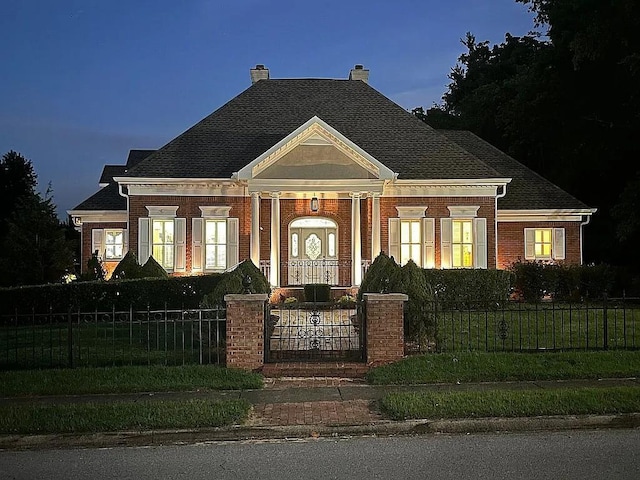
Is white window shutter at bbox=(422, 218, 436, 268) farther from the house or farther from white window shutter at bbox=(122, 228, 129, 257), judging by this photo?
white window shutter at bbox=(122, 228, 129, 257)

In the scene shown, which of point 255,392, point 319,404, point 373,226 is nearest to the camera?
point 319,404

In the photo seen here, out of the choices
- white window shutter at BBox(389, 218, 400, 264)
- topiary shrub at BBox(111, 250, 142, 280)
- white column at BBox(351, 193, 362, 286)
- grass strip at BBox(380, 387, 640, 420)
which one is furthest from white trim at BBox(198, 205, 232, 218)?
grass strip at BBox(380, 387, 640, 420)

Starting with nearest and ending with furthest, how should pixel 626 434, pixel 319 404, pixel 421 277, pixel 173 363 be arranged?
pixel 626 434 → pixel 319 404 → pixel 173 363 → pixel 421 277

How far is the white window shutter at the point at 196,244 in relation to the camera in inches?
936

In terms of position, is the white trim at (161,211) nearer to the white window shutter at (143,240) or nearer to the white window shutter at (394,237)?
the white window shutter at (143,240)

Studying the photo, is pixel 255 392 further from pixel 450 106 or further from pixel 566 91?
pixel 450 106

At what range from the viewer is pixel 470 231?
2423cm

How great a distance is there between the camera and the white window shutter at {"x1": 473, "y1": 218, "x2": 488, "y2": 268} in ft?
Answer: 78.6

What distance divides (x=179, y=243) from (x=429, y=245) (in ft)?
29.5

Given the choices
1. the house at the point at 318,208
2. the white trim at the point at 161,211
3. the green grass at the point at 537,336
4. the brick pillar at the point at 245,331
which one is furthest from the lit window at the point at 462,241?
the brick pillar at the point at 245,331

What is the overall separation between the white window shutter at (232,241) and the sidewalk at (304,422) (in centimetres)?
1378

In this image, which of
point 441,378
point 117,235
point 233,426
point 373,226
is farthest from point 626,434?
point 117,235

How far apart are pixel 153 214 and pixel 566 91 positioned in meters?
18.5

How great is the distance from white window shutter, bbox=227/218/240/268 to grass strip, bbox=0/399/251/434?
48.1 ft
